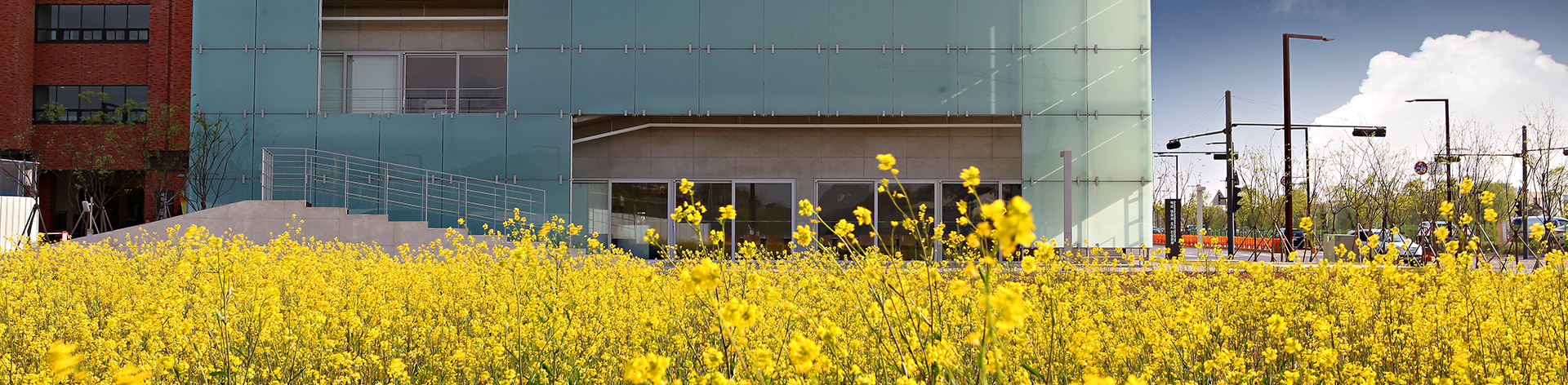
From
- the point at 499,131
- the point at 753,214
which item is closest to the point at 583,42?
the point at 499,131

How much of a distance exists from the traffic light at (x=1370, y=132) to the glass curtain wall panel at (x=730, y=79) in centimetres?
1512

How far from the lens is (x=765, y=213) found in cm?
1517

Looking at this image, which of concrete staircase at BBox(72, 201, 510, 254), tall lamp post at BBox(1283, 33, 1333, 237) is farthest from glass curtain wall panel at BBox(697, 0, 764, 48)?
tall lamp post at BBox(1283, 33, 1333, 237)

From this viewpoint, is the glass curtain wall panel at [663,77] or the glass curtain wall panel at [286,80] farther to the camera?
the glass curtain wall panel at [663,77]

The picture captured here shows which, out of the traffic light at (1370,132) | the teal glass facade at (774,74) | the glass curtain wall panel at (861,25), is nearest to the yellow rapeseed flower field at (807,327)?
the teal glass facade at (774,74)

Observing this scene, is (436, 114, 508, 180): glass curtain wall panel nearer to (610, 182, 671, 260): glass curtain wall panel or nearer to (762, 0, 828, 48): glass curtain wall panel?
(610, 182, 671, 260): glass curtain wall panel

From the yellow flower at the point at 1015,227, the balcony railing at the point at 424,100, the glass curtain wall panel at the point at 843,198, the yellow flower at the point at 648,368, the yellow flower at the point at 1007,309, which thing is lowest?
the yellow flower at the point at 648,368

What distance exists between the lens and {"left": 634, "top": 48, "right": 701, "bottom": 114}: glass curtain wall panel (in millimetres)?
14797

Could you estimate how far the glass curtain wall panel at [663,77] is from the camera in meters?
14.8

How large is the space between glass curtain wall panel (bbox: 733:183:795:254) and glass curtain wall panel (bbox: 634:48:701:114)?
6.73ft

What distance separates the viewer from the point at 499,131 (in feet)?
47.7

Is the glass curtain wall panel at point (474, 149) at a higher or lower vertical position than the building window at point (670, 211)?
higher

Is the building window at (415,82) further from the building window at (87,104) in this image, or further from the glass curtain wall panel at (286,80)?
the building window at (87,104)

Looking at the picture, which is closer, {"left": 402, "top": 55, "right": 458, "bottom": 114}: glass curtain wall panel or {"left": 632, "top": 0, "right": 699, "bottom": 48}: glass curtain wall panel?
{"left": 632, "top": 0, "right": 699, "bottom": 48}: glass curtain wall panel
